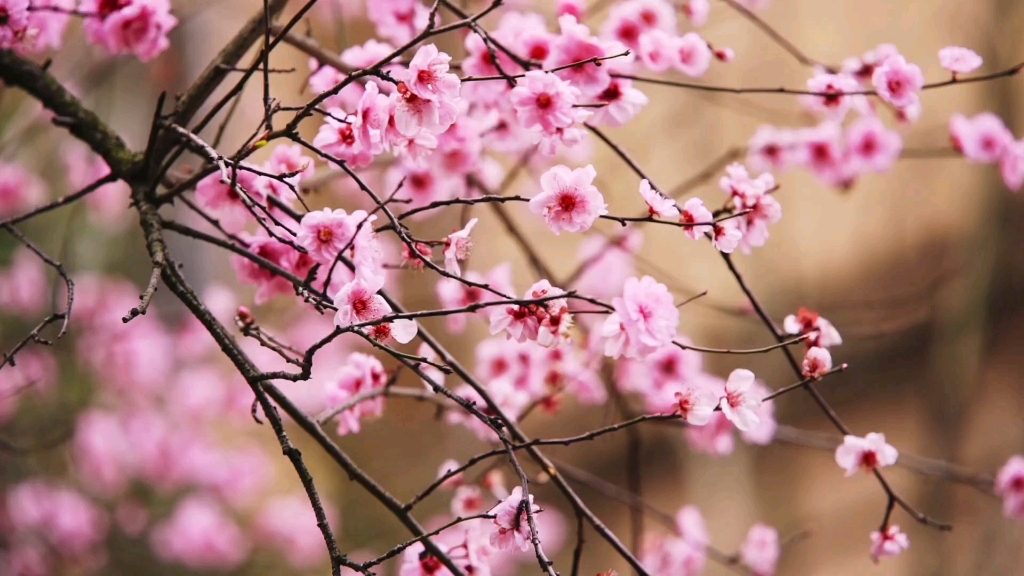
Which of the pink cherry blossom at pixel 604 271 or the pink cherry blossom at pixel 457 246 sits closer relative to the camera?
the pink cherry blossom at pixel 457 246

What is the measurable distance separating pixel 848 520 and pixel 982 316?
55 centimetres

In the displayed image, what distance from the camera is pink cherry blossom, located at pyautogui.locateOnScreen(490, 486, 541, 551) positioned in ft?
2.02

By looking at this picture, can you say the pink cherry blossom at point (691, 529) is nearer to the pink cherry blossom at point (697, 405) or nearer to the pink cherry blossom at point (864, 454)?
the pink cherry blossom at point (864, 454)

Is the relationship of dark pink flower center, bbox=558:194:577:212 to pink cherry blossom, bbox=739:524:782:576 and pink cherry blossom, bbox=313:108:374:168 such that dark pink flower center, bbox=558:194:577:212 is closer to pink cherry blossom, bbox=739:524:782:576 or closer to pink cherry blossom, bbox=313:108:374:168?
pink cherry blossom, bbox=313:108:374:168

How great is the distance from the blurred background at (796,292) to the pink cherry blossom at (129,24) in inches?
33.2

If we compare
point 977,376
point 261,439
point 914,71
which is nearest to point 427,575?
point 914,71

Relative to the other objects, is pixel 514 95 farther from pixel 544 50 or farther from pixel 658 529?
pixel 658 529

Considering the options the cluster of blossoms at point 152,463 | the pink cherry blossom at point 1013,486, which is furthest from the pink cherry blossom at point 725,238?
the cluster of blossoms at point 152,463

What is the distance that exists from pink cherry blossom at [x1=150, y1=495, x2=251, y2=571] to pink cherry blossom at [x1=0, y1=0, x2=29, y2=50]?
1.31 meters

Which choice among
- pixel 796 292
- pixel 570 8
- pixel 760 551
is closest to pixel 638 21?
pixel 570 8

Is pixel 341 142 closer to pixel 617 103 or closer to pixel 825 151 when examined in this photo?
pixel 617 103

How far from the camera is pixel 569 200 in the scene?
2.11ft

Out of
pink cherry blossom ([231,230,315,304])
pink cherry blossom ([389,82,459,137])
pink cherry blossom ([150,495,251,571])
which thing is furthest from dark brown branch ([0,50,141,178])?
pink cherry blossom ([150,495,251,571])

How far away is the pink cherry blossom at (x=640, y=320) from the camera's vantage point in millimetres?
635
